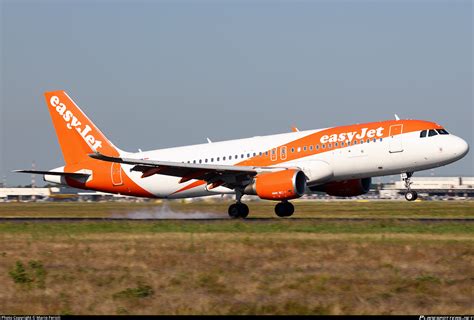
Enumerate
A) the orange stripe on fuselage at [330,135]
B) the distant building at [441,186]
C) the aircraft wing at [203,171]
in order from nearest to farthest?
the orange stripe on fuselage at [330,135]
the aircraft wing at [203,171]
the distant building at [441,186]

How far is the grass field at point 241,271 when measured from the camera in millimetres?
19172

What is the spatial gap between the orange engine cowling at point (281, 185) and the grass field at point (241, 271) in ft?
20.0

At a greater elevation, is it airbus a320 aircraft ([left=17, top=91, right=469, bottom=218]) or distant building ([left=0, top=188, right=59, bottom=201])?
distant building ([left=0, top=188, right=59, bottom=201])

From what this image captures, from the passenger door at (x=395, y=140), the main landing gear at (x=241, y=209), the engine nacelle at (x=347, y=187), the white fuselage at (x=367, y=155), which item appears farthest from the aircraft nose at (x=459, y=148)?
the main landing gear at (x=241, y=209)

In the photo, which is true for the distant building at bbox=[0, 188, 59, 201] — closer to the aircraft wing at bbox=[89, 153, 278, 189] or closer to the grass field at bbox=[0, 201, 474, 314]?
the aircraft wing at bbox=[89, 153, 278, 189]

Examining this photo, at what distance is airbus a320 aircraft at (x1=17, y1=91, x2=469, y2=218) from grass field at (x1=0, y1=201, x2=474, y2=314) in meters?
7.59

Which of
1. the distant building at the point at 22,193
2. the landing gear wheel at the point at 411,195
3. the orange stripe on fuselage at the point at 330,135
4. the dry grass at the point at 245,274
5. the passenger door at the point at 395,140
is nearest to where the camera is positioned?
the dry grass at the point at 245,274

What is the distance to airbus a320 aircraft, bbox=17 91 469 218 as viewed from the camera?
40625 mm

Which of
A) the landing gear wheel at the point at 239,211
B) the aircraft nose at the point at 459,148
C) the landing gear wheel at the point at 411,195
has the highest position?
the aircraft nose at the point at 459,148

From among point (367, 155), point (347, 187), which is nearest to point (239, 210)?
point (347, 187)

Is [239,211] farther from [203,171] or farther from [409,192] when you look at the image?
[409,192]

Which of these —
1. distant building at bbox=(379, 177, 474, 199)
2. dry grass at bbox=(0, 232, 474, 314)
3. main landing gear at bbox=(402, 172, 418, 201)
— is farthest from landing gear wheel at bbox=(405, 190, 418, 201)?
distant building at bbox=(379, 177, 474, 199)

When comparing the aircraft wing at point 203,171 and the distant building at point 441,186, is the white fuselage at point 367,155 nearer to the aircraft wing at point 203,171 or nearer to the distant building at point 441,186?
the aircraft wing at point 203,171

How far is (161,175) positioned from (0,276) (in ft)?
79.7
